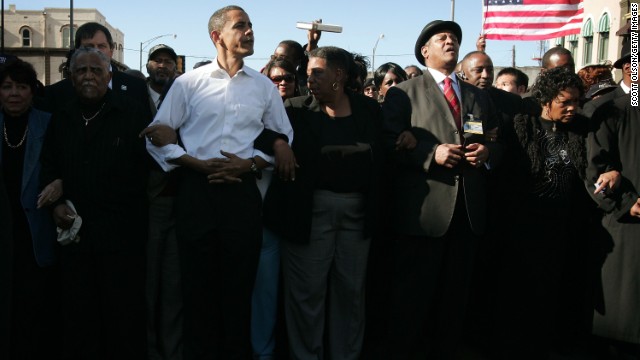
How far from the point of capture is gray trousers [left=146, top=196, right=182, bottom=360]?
3881 mm

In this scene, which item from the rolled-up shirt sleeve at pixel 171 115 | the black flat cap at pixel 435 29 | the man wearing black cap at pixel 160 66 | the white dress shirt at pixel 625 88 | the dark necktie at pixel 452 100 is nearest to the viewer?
the rolled-up shirt sleeve at pixel 171 115

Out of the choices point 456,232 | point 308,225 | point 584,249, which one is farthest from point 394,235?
point 584,249

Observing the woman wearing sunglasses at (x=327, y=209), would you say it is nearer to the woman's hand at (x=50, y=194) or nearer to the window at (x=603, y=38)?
the woman's hand at (x=50, y=194)

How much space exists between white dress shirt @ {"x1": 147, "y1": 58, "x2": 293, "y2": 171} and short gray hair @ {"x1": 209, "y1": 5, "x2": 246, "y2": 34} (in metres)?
0.22

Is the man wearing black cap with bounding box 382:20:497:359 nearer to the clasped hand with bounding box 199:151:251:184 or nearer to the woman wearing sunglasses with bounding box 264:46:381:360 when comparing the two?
the woman wearing sunglasses with bounding box 264:46:381:360

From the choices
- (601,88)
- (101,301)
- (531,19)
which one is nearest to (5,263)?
(101,301)

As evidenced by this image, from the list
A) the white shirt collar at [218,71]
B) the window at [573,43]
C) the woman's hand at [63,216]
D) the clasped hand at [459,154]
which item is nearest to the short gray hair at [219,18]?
the white shirt collar at [218,71]

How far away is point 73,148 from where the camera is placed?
3.58 m

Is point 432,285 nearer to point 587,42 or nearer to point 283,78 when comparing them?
point 283,78

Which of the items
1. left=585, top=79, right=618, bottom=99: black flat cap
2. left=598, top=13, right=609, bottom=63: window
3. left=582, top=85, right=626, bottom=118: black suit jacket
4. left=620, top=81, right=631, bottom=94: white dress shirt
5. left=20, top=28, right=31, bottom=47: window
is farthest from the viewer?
left=20, top=28, right=31, bottom=47: window

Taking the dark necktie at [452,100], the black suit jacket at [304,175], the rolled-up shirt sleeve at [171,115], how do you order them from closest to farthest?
the rolled-up shirt sleeve at [171,115] < the black suit jacket at [304,175] < the dark necktie at [452,100]

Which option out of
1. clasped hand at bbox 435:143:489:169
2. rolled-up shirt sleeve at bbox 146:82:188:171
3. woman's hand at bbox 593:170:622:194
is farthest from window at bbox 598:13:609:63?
rolled-up shirt sleeve at bbox 146:82:188:171

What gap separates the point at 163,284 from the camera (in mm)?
3967

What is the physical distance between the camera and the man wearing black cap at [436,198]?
385cm
